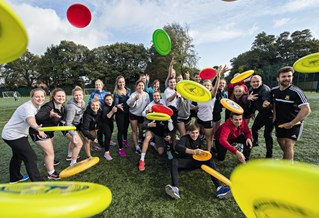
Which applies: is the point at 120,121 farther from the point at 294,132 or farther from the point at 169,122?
the point at 294,132

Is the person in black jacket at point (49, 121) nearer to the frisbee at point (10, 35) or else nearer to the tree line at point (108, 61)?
the frisbee at point (10, 35)

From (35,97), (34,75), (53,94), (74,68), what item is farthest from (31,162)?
(34,75)

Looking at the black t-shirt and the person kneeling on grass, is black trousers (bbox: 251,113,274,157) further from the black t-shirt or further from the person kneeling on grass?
the person kneeling on grass

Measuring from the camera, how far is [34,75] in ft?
188

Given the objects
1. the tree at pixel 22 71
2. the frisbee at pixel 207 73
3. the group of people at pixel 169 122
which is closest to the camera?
the group of people at pixel 169 122

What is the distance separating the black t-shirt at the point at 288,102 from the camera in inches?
124

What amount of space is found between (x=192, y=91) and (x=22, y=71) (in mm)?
69830

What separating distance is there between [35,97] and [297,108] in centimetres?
455

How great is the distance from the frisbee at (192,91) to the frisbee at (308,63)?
184 cm

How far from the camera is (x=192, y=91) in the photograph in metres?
3.96

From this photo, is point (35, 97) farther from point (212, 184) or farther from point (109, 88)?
point (109, 88)

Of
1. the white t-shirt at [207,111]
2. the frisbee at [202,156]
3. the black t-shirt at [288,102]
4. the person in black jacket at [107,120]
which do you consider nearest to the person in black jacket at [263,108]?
the black t-shirt at [288,102]

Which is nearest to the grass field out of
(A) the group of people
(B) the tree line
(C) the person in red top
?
(A) the group of people

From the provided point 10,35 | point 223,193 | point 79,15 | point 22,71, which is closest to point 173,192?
point 223,193
